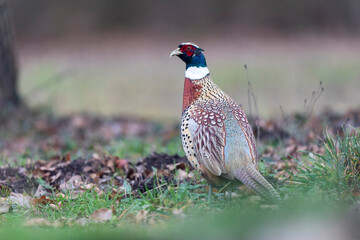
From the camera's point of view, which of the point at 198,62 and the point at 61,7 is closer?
the point at 198,62

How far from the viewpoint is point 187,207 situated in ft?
14.7

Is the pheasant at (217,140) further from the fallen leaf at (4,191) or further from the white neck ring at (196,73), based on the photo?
the fallen leaf at (4,191)

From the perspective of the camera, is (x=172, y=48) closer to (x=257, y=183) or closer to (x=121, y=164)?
(x=121, y=164)

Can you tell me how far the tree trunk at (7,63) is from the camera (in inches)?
382

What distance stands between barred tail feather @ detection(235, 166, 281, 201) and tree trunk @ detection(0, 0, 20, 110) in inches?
252

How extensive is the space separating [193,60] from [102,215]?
1616mm

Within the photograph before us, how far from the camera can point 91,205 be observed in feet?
15.6

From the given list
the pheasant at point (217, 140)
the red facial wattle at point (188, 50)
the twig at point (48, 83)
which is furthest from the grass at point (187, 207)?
the twig at point (48, 83)

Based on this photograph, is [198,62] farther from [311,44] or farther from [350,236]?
[311,44]

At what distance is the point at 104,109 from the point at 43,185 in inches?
322

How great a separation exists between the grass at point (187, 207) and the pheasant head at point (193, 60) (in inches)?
37.8

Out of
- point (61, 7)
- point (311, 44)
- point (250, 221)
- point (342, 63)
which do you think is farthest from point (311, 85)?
point (61, 7)

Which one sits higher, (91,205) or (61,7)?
(61,7)

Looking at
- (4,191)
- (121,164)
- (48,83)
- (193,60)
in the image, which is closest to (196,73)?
(193,60)
